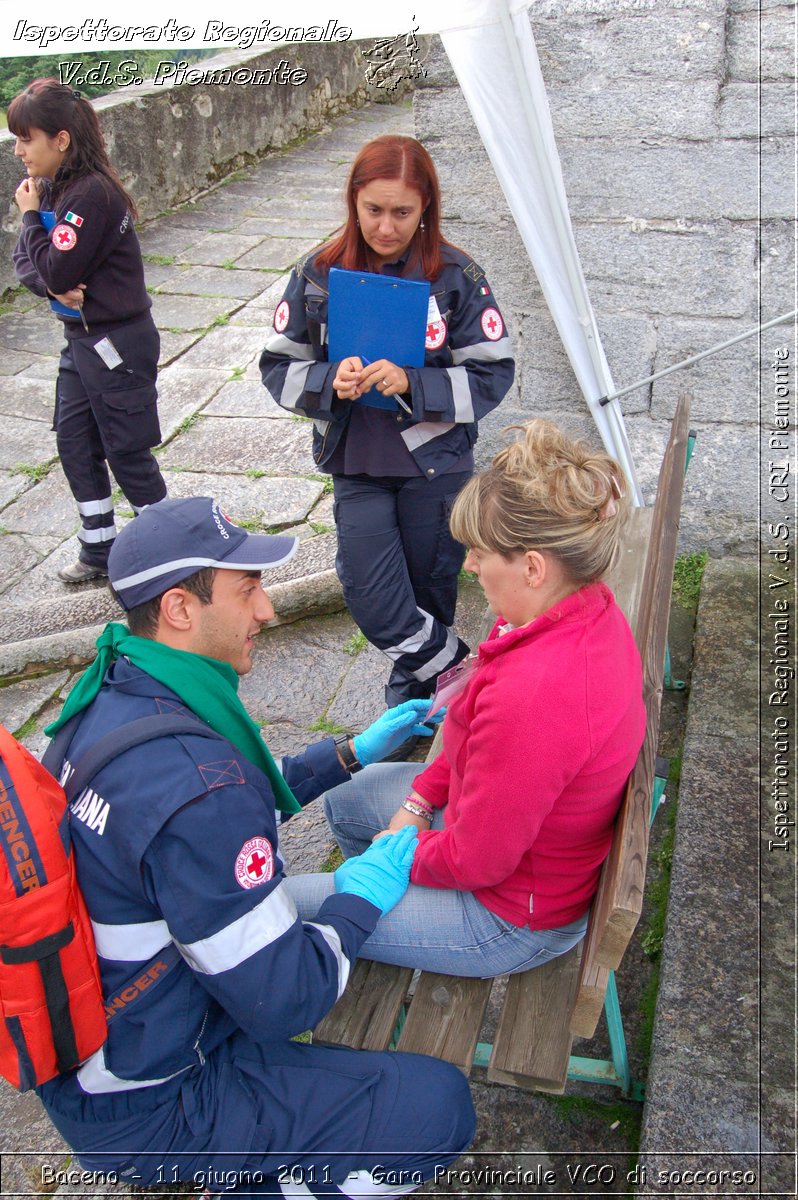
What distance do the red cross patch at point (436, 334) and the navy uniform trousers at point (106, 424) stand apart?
171cm

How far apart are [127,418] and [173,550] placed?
101 inches

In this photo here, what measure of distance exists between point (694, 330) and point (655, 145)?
0.63 meters

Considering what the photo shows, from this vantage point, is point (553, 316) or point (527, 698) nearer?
point (527, 698)

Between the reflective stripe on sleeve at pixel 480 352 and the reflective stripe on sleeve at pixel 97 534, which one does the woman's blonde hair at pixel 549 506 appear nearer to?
the reflective stripe on sleeve at pixel 480 352

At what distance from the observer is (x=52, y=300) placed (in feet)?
13.6

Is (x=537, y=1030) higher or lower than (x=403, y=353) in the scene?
lower

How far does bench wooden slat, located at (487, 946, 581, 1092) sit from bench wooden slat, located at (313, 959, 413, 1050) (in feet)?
0.69

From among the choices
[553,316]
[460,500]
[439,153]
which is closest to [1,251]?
[439,153]

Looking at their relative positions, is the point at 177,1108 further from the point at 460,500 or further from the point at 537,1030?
the point at 460,500

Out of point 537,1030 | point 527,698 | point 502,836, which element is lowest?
point 537,1030

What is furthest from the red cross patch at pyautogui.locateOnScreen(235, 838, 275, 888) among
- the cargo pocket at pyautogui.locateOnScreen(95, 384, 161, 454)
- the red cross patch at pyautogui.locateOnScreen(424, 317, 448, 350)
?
the cargo pocket at pyautogui.locateOnScreen(95, 384, 161, 454)

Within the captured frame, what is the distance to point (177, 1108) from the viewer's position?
185 centimetres

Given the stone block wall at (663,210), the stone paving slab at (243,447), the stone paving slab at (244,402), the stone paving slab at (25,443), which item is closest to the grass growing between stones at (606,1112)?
the stone block wall at (663,210)

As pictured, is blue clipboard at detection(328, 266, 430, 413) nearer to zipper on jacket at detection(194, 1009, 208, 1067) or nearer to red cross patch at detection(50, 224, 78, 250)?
red cross patch at detection(50, 224, 78, 250)
